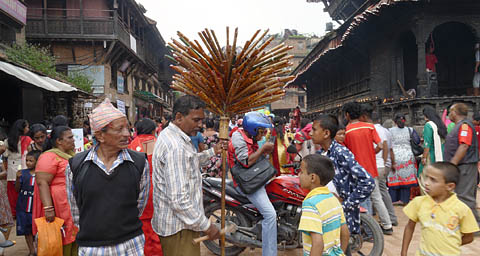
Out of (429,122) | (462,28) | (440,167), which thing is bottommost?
(440,167)

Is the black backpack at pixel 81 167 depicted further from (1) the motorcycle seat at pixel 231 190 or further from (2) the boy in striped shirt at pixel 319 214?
(1) the motorcycle seat at pixel 231 190

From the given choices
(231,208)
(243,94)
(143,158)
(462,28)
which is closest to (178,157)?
(143,158)

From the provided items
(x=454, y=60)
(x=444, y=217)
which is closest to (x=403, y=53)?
(x=454, y=60)

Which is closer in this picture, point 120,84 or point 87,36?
point 87,36

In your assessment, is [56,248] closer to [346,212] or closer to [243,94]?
[243,94]

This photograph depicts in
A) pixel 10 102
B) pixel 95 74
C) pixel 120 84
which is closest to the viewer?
pixel 10 102

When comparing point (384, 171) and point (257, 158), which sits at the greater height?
point (257, 158)

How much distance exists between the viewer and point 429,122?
5500 mm

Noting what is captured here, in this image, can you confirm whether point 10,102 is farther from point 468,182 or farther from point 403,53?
point 403,53

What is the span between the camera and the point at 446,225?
95.6 inches

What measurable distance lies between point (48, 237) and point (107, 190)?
150cm

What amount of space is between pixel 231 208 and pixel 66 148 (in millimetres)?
2039

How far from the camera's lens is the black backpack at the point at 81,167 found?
85.3 inches

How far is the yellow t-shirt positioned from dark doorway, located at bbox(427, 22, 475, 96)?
13.7 metres
